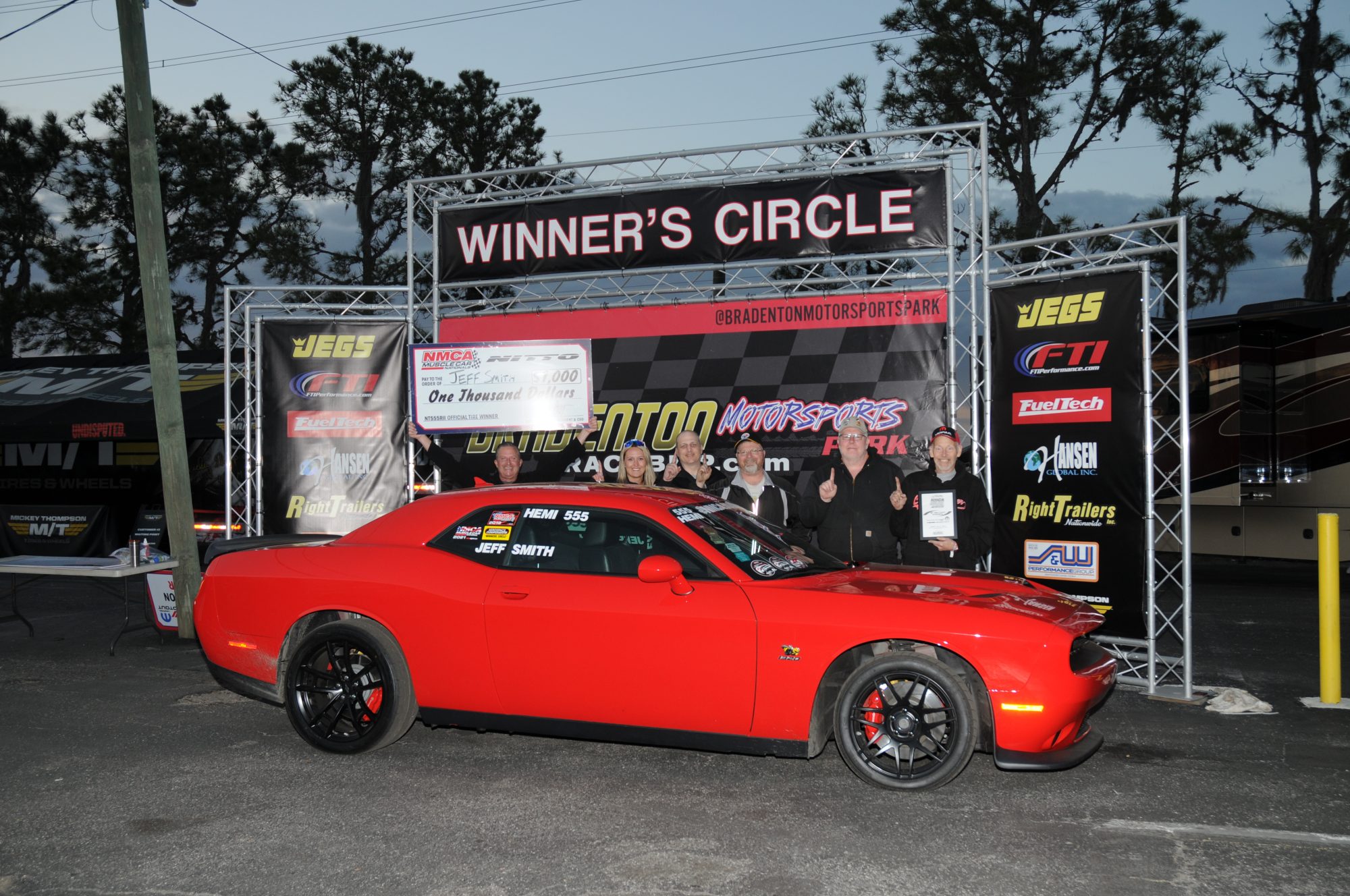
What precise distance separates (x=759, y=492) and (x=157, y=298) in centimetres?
557

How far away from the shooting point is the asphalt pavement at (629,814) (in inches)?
152

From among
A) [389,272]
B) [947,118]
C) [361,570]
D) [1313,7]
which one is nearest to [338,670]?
[361,570]

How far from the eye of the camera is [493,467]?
32.6ft

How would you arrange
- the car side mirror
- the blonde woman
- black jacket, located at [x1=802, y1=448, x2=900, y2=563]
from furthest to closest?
the blonde woman → black jacket, located at [x1=802, y1=448, x2=900, y2=563] → the car side mirror

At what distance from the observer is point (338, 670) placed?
5594mm

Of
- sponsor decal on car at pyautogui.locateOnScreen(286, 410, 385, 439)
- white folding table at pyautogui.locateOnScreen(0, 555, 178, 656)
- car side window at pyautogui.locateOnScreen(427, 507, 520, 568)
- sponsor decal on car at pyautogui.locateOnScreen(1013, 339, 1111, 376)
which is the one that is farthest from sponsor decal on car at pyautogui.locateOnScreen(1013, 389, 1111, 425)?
white folding table at pyautogui.locateOnScreen(0, 555, 178, 656)

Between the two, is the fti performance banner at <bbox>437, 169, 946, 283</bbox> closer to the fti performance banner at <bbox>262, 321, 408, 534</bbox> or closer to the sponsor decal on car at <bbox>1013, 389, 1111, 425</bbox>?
the fti performance banner at <bbox>262, 321, 408, 534</bbox>

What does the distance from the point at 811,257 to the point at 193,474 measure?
432 inches

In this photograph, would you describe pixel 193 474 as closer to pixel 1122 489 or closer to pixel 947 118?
pixel 1122 489

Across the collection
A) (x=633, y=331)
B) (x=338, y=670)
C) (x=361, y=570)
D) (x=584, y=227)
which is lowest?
(x=338, y=670)

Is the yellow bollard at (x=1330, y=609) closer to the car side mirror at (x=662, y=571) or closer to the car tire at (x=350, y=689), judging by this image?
the car side mirror at (x=662, y=571)

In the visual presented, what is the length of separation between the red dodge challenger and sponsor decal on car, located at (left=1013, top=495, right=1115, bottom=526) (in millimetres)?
2016

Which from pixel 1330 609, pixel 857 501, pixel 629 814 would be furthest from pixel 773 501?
pixel 1330 609

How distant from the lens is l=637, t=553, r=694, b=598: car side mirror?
4.91 meters
